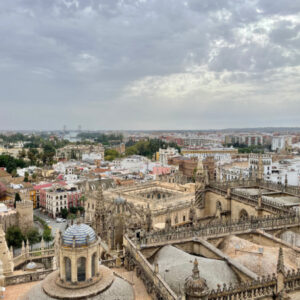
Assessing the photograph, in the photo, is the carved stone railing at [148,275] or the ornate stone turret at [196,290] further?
the carved stone railing at [148,275]

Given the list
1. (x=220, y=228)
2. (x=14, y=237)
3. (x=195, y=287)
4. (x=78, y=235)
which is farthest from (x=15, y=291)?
(x=14, y=237)

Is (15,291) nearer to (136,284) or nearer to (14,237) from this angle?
(136,284)

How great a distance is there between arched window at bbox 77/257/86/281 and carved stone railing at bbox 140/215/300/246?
199 inches

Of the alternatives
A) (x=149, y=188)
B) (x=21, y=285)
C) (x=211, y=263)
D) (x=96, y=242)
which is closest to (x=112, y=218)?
(x=21, y=285)

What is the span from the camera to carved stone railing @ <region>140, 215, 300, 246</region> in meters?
14.7

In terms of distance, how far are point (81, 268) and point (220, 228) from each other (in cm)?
917

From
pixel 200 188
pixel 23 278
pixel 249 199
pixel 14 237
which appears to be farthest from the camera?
pixel 14 237

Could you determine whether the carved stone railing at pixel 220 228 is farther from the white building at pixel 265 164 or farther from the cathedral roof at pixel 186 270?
the white building at pixel 265 164

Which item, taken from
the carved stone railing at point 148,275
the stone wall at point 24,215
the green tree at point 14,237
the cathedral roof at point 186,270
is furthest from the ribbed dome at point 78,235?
the stone wall at point 24,215

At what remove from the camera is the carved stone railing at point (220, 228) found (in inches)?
580

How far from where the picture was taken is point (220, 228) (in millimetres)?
16422

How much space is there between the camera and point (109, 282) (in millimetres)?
9406

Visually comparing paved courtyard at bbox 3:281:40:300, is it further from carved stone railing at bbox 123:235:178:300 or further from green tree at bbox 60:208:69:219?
green tree at bbox 60:208:69:219

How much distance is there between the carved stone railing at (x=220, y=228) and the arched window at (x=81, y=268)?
504 cm
